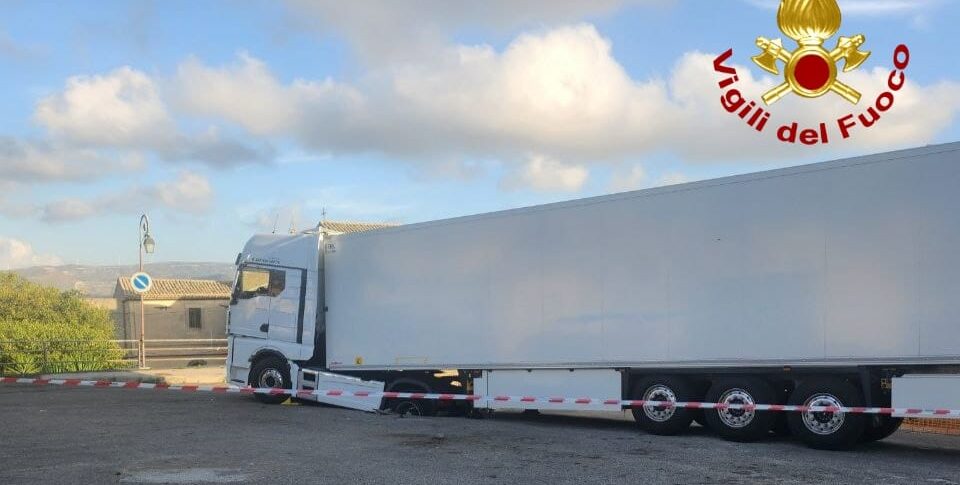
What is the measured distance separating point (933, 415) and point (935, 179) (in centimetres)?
261

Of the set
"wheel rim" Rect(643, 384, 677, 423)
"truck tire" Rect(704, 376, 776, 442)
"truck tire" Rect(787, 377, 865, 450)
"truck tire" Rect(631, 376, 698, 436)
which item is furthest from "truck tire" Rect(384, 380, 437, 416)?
"truck tire" Rect(787, 377, 865, 450)

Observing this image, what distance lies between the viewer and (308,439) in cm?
1216

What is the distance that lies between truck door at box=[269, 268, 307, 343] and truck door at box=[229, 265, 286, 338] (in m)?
0.10

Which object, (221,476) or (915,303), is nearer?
(221,476)

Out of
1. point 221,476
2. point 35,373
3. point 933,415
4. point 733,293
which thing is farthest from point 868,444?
point 35,373

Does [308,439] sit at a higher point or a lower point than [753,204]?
lower

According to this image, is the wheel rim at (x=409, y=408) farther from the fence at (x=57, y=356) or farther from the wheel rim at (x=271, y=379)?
the fence at (x=57, y=356)

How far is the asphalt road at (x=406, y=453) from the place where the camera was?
9375mm

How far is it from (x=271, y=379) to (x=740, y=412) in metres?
8.95

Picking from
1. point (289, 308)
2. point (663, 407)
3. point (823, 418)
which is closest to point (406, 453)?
point (663, 407)

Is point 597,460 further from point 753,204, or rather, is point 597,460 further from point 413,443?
point 753,204

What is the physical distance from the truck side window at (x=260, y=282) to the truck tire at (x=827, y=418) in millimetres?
9500

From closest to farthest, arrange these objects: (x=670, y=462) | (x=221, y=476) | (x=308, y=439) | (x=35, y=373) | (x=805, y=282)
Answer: (x=221, y=476) → (x=670, y=462) → (x=805, y=282) → (x=308, y=439) → (x=35, y=373)

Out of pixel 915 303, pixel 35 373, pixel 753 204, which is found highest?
pixel 753 204
